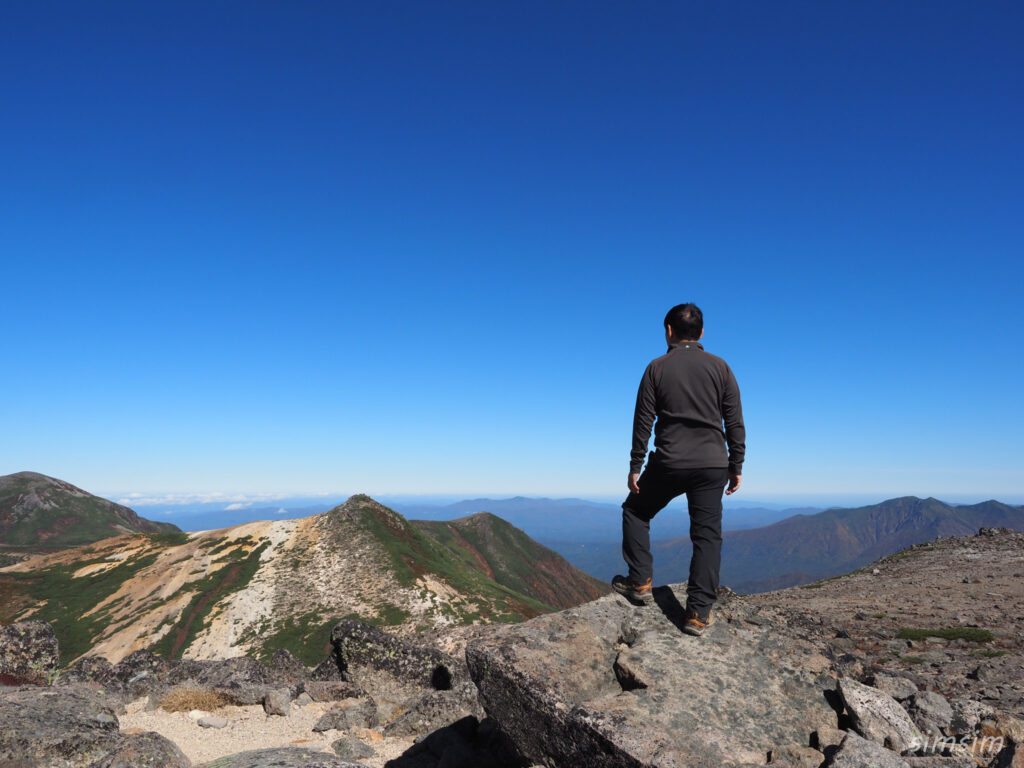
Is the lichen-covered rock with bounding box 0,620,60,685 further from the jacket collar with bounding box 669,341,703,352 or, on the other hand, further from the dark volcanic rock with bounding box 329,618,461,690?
the jacket collar with bounding box 669,341,703,352

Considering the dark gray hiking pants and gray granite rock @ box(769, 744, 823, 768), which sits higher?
the dark gray hiking pants

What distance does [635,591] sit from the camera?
25.8 feet

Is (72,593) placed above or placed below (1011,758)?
below

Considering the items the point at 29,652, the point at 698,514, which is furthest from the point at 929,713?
the point at 29,652

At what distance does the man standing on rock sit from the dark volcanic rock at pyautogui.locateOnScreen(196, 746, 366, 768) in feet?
15.1

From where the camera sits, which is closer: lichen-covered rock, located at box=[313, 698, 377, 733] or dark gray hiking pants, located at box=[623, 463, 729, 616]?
dark gray hiking pants, located at box=[623, 463, 729, 616]

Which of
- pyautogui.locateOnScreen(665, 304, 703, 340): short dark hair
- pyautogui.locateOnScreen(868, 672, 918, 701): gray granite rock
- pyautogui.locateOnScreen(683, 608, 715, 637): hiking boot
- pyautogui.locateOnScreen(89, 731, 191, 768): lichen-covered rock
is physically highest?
pyautogui.locateOnScreen(665, 304, 703, 340): short dark hair

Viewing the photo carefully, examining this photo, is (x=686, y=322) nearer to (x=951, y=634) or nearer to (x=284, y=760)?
(x=284, y=760)

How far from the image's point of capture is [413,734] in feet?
33.6

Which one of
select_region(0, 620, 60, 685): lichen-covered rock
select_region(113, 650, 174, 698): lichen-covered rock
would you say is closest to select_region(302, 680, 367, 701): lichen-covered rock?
select_region(113, 650, 174, 698): lichen-covered rock

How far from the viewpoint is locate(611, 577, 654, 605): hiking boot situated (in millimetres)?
7828

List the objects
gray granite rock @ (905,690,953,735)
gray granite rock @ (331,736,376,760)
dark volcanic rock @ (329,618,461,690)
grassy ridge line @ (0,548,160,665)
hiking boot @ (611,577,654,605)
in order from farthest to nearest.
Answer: grassy ridge line @ (0,548,160,665), dark volcanic rock @ (329,618,461,690), gray granite rock @ (331,736,376,760), hiking boot @ (611,577,654,605), gray granite rock @ (905,690,953,735)

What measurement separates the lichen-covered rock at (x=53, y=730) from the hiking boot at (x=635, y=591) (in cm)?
769

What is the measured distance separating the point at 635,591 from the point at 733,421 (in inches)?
117
